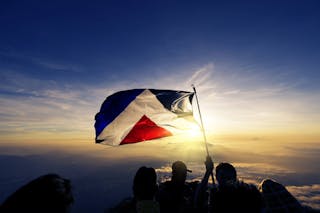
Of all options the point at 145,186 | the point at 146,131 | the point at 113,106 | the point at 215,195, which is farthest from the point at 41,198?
the point at 146,131

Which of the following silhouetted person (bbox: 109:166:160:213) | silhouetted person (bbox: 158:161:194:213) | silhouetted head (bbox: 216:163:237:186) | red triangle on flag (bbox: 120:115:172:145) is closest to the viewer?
silhouetted person (bbox: 109:166:160:213)

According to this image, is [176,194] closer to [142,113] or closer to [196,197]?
[196,197]

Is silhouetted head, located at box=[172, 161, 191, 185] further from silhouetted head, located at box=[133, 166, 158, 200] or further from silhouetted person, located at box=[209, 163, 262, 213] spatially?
silhouetted person, located at box=[209, 163, 262, 213]

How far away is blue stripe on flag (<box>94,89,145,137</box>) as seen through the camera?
11.1 m

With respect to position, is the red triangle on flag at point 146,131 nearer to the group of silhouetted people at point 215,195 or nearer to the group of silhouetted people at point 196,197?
the group of silhouetted people at point 215,195

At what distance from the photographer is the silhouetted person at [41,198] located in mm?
2489

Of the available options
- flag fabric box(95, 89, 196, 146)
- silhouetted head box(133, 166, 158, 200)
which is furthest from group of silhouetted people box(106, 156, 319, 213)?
flag fabric box(95, 89, 196, 146)

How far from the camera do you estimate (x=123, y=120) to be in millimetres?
11445

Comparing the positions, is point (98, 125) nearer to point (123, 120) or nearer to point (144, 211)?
point (123, 120)

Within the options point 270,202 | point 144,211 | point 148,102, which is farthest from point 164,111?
point 270,202

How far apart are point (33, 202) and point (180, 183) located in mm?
4919

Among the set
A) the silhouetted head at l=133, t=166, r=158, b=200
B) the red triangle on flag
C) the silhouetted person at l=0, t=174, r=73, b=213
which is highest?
the red triangle on flag

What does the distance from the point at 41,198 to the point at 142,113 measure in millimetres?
9105

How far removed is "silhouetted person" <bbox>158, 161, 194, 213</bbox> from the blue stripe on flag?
5449 millimetres
